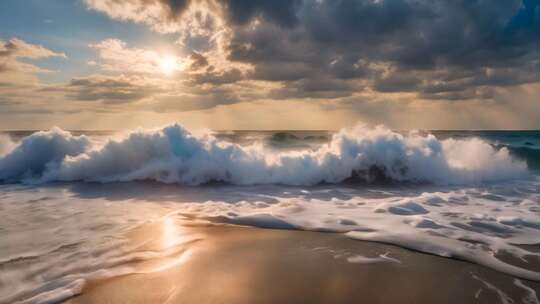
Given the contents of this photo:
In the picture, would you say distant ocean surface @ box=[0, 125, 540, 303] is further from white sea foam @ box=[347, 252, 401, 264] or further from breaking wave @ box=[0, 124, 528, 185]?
white sea foam @ box=[347, 252, 401, 264]

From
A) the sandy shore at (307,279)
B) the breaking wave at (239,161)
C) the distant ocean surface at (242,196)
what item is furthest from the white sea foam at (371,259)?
the breaking wave at (239,161)

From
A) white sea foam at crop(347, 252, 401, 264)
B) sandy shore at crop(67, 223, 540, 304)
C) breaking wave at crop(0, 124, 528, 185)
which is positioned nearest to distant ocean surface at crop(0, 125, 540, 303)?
breaking wave at crop(0, 124, 528, 185)

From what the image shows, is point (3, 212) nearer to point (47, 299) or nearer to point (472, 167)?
point (47, 299)

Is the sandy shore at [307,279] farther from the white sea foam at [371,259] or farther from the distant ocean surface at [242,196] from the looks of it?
the distant ocean surface at [242,196]

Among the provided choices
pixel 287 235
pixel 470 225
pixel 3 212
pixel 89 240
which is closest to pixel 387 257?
pixel 287 235

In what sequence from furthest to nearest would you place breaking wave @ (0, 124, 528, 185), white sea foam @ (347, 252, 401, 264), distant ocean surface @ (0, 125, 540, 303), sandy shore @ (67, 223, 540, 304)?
1. breaking wave @ (0, 124, 528, 185)
2. distant ocean surface @ (0, 125, 540, 303)
3. white sea foam @ (347, 252, 401, 264)
4. sandy shore @ (67, 223, 540, 304)

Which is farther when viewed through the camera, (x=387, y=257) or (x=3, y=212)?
(x=3, y=212)

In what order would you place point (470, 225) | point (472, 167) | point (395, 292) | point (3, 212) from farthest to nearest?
point (472, 167) < point (3, 212) < point (470, 225) < point (395, 292)
